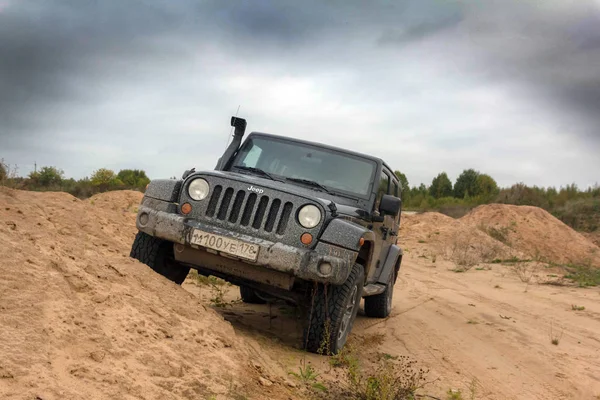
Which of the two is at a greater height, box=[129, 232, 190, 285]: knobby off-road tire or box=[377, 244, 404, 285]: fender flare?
box=[377, 244, 404, 285]: fender flare

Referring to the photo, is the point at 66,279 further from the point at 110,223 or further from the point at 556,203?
the point at 556,203

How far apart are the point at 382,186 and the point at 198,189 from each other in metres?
2.05

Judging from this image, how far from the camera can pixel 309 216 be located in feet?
15.4

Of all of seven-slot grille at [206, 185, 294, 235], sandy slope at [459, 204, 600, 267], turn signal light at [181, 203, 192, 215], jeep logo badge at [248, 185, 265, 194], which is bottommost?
turn signal light at [181, 203, 192, 215]

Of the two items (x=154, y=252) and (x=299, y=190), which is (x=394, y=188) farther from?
(x=154, y=252)

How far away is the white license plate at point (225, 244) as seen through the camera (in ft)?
15.1

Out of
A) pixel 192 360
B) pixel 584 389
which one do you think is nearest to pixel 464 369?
pixel 584 389

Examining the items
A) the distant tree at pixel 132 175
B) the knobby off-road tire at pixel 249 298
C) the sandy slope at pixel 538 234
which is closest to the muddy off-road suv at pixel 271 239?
the knobby off-road tire at pixel 249 298

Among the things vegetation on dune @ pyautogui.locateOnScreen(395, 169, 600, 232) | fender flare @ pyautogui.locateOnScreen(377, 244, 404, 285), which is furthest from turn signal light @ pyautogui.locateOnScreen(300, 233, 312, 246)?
vegetation on dune @ pyautogui.locateOnScreen(395, 169, 600, 232)

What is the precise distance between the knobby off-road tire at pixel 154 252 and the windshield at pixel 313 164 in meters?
1.18

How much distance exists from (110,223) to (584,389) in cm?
859

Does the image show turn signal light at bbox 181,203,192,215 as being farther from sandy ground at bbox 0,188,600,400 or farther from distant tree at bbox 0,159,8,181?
distant tree at bbox 0,159,8,181

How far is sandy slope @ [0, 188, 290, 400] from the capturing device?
2.75 m

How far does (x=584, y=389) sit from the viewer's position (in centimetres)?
497
